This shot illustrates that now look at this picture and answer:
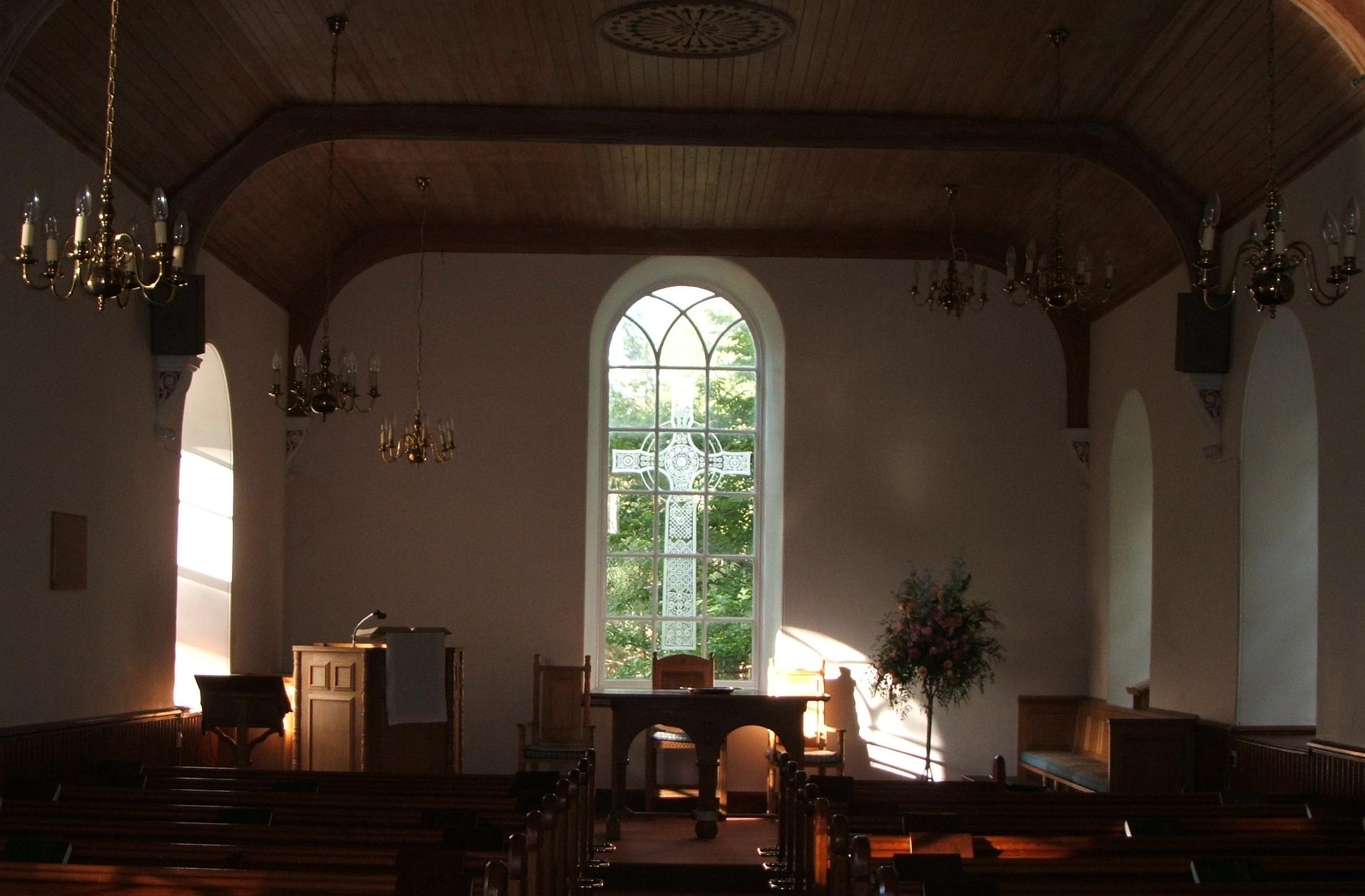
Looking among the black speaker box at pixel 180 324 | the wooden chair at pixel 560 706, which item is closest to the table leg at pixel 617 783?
the wooden chair at pixel 560 706

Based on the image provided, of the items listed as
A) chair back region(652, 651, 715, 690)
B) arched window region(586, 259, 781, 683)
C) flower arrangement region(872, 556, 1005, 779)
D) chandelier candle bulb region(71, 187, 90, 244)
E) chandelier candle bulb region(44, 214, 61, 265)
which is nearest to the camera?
chandelier candle bulb region(71, 187, 90, 244)

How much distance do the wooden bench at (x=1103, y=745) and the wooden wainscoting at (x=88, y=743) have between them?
5.36 meters

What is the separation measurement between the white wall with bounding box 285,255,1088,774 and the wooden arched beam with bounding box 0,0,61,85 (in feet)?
18.4

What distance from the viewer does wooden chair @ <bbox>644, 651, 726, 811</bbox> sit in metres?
10.8

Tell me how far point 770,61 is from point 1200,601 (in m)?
4.13

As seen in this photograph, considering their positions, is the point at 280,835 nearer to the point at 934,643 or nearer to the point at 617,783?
the point at 617,783

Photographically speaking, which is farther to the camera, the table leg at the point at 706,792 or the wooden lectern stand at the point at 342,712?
the table leg at the point at 706,792

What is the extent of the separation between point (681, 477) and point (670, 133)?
4.11m

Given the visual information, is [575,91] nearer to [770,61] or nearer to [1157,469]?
[770,61]

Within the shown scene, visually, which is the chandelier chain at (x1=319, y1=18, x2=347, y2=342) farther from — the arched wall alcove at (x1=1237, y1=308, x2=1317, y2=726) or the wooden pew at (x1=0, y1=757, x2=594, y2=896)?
the arched wall alcove at (x1=1237, y1=308, x2=1317, y2=726)

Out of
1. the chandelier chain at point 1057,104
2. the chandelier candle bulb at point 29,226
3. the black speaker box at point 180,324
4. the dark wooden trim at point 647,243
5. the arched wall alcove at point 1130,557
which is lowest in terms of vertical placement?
the arched wall alcove at point 1130,557

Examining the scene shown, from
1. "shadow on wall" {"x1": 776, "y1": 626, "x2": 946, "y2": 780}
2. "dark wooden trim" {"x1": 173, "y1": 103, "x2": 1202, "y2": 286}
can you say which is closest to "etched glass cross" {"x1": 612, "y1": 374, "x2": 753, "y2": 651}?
"shadow on wall" {"x1": 776, "y1": 626, "x2": 946, "y2": 780}

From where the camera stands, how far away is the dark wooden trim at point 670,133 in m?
8.47

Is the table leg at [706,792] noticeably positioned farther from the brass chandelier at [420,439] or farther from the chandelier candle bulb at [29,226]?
the chandelier candle bulb at [29,226]
